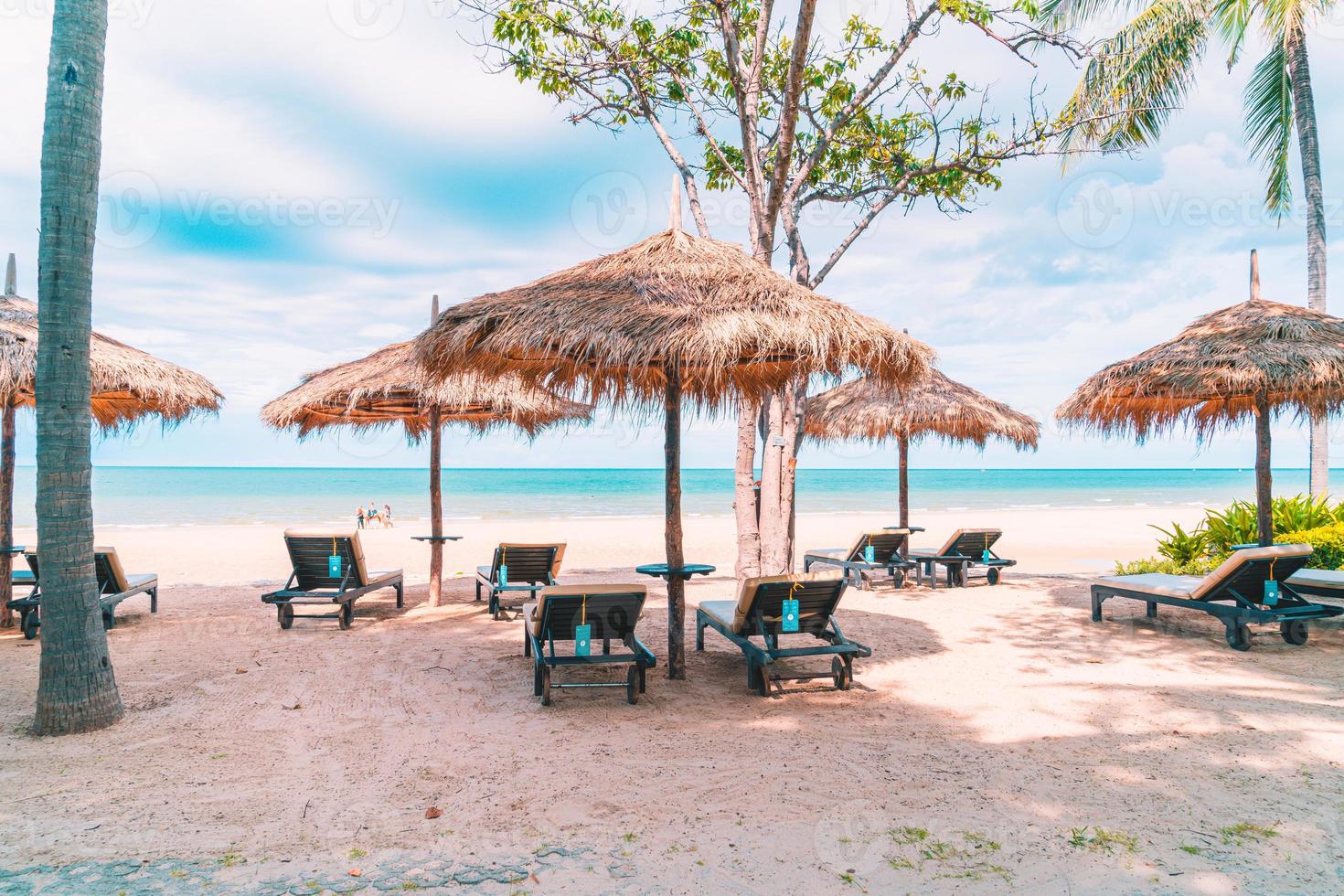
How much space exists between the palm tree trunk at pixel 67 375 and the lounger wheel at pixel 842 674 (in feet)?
13.2

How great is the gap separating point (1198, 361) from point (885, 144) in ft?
14.5

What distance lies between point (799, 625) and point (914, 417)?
6123 mm

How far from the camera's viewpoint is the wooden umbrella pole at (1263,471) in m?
6.89

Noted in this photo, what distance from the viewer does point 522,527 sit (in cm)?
2244

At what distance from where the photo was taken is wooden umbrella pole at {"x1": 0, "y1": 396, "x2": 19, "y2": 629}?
20.3 feet

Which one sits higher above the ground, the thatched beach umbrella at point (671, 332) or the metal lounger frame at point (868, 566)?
the thatched beach umbrella at point (671, 332)

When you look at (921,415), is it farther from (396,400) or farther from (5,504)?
(5,504)

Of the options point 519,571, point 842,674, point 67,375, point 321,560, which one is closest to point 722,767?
point 842,674

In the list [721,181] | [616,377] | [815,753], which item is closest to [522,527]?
[721,181]

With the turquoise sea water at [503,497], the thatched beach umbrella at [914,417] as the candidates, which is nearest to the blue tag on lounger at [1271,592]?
the thatched beach umbrella at [914,417]

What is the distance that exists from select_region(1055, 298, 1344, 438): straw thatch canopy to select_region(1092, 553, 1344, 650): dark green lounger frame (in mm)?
1666

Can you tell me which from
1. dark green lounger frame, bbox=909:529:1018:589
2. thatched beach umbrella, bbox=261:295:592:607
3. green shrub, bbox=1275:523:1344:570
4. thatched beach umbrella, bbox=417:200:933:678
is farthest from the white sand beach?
dark green lounger frame, bbox=909:529:1018:589

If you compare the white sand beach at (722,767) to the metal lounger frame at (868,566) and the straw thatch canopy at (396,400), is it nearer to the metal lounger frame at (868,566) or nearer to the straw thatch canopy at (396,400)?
the straw thatch canopy at (396,400)

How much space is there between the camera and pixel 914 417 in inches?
398
